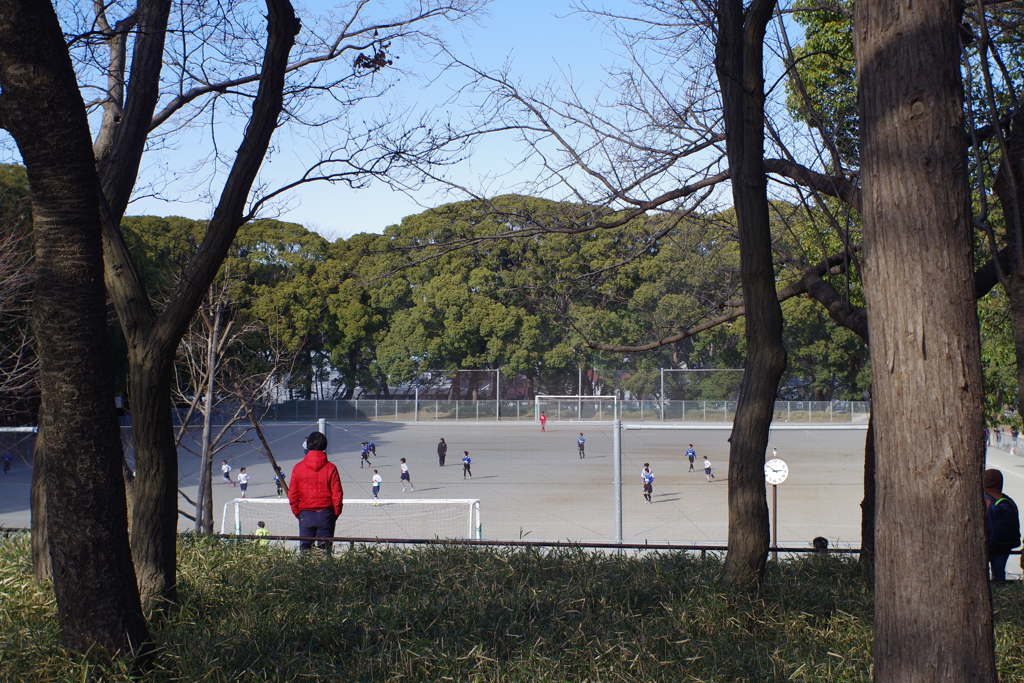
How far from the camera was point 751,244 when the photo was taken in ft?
18.4

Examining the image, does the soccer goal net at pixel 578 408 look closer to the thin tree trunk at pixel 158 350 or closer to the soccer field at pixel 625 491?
the soccer field at pixel 625 491

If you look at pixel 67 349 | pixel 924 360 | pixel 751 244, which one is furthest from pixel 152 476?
pixel 924 360

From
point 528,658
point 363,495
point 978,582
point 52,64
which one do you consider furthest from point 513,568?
point 363,495

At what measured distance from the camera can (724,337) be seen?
37906 millimetres

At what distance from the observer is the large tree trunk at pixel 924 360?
2.77 metres

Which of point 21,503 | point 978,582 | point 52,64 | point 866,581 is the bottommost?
point 21,503

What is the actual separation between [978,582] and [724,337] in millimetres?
36151

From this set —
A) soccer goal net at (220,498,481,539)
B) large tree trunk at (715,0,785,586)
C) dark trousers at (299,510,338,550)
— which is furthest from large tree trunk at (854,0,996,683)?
soccer goal net at (220,498,481,539)

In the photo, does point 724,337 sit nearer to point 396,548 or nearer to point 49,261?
point 396,548

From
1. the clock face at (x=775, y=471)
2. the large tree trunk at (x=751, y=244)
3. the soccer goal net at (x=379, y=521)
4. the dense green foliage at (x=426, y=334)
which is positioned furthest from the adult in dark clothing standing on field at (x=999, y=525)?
the dense green foliage at (x=426, y=334)

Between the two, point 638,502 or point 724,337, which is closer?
point 638,502

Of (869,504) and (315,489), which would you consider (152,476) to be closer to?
(315,489)

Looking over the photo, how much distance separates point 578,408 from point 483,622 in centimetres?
2881

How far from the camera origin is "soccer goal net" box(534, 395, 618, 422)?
109 feet
